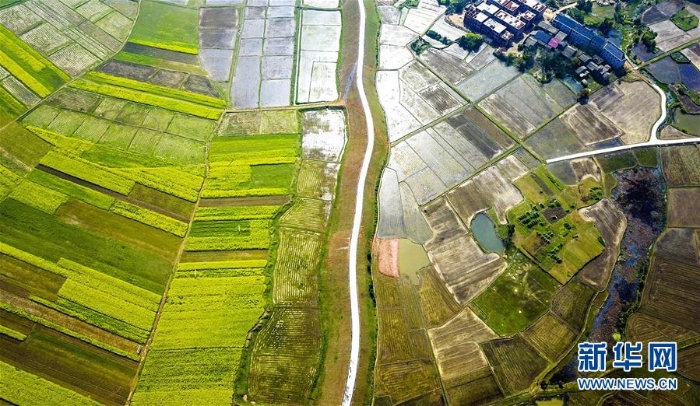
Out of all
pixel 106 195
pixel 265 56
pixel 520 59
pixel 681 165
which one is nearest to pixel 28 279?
pixel 106 195

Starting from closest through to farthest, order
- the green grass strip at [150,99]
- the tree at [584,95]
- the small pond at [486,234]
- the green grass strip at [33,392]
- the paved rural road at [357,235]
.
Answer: the green grass strip at [33,392], the paved rural road at [357,235], the small pond at [486,234], the green grass strip at [150,99], the tree at [584,95]

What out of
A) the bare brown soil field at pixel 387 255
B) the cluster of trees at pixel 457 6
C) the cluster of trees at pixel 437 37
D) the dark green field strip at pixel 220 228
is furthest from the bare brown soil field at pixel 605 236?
the cluster of trees at pixel 457 6

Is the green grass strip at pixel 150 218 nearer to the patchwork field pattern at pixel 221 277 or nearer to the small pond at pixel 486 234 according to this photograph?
the patchwork field pattern at pixel 221 277

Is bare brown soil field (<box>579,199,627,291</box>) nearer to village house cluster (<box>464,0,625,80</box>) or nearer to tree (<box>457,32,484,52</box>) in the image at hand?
village house cluster (<box>464,0,625,80</box>)

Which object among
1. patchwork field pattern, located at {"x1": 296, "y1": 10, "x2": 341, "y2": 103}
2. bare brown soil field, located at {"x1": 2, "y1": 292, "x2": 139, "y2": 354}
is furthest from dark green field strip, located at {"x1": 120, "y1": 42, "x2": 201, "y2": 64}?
bare brown soil field, located at {"x1": 2, "y1": 292, "x2": 139, "y2": 354}

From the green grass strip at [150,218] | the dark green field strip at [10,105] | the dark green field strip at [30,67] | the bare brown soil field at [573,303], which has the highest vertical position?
the dark green field strip at [30,67]
